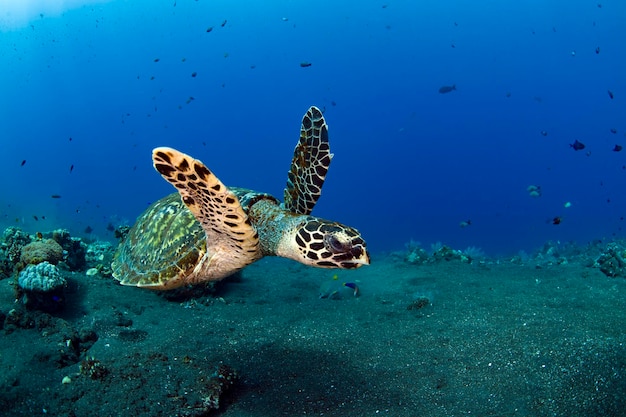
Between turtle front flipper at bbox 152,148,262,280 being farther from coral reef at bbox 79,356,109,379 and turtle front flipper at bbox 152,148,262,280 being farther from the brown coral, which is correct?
the brown coral

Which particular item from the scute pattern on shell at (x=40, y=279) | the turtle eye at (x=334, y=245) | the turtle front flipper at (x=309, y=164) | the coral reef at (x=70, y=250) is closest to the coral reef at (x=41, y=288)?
the scute pattern on shell at (x=40, y=279)

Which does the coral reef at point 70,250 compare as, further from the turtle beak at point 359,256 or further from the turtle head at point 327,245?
the turtle beak at point 359,256

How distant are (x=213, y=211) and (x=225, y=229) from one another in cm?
28

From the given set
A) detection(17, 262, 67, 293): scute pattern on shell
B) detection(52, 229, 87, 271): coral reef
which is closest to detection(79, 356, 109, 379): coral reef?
detection(17, 262, 67, 293): scute pattern on shell

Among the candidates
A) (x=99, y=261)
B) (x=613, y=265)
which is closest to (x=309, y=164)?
(x=99, y=261)

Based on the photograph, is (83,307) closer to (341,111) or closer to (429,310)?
(429,310)

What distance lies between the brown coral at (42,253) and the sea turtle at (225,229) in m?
2.00

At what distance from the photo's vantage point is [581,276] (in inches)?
308

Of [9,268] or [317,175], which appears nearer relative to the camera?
[317,175]

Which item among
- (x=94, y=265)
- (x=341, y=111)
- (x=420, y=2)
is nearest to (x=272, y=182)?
(x=341, y=111)

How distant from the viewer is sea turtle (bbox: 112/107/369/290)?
323 cm

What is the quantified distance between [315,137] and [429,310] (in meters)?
3.41

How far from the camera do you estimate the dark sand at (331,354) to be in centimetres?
347

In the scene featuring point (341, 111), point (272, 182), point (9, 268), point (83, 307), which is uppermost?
point (341, 111)
